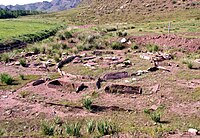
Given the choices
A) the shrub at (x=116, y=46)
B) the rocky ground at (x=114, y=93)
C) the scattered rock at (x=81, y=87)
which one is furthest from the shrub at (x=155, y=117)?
the shrub at (x=116, y=46)

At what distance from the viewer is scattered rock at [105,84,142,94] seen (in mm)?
16422

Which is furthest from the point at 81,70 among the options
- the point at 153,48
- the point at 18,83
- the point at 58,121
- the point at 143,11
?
the point at 143,11

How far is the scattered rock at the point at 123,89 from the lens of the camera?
16422 mm

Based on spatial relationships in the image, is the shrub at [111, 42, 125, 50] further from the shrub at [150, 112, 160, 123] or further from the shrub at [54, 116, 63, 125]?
the shrub at [150, 112, 160, 123]

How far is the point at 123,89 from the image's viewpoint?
16.6m

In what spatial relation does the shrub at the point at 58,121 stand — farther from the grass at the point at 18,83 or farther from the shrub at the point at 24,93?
the grass at the point at 18,83

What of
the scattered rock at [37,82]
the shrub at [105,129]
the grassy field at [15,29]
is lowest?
the grassy field at [15,29]

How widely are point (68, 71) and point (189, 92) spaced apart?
30.4ft

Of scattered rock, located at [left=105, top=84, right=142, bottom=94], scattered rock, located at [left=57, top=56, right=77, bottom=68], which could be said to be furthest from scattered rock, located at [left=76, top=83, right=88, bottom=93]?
scattered rock, located at [left=57, top=56, right=77, bottom=68]

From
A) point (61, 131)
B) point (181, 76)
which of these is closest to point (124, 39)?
point (181, 76)

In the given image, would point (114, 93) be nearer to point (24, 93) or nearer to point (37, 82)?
point (24, 93)

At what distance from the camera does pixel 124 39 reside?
3344 centimetres

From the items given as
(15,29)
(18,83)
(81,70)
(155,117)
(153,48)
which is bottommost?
(15,29)

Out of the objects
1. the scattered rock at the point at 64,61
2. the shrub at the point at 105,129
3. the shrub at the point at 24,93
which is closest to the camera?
the shrub at the point at 105,129
